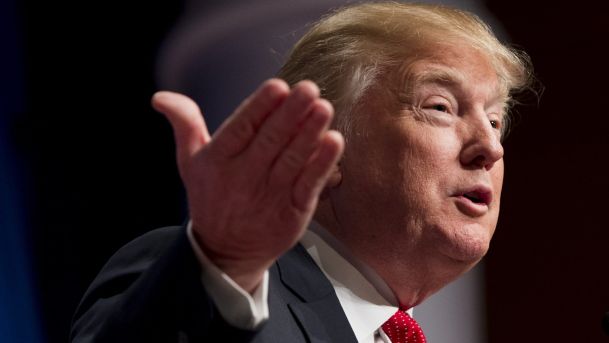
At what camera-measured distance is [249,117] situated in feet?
2.93

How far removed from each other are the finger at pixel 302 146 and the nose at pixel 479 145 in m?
0.68

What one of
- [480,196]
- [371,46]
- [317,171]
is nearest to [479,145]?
[480,196]

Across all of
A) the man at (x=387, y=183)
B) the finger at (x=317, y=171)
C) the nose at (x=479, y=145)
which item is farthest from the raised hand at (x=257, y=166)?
the nose at (x=479, y=145)

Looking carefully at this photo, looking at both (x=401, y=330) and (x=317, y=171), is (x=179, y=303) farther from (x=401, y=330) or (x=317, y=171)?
(x=401, y=330)

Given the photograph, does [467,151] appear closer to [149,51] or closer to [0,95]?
[149,51]

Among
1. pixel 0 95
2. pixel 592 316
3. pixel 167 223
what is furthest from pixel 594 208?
pixel 0 95

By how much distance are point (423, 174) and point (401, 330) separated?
0.27m

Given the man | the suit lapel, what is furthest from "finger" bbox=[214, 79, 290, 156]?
the suit lapel

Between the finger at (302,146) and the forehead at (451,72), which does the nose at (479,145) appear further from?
the finger at (302,146)

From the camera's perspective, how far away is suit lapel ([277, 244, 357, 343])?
1.33m

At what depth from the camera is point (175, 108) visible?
918 mm

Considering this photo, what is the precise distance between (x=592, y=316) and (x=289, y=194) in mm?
1680

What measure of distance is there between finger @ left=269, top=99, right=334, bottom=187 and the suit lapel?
446mm

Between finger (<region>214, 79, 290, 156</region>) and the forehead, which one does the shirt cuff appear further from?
the forehead
